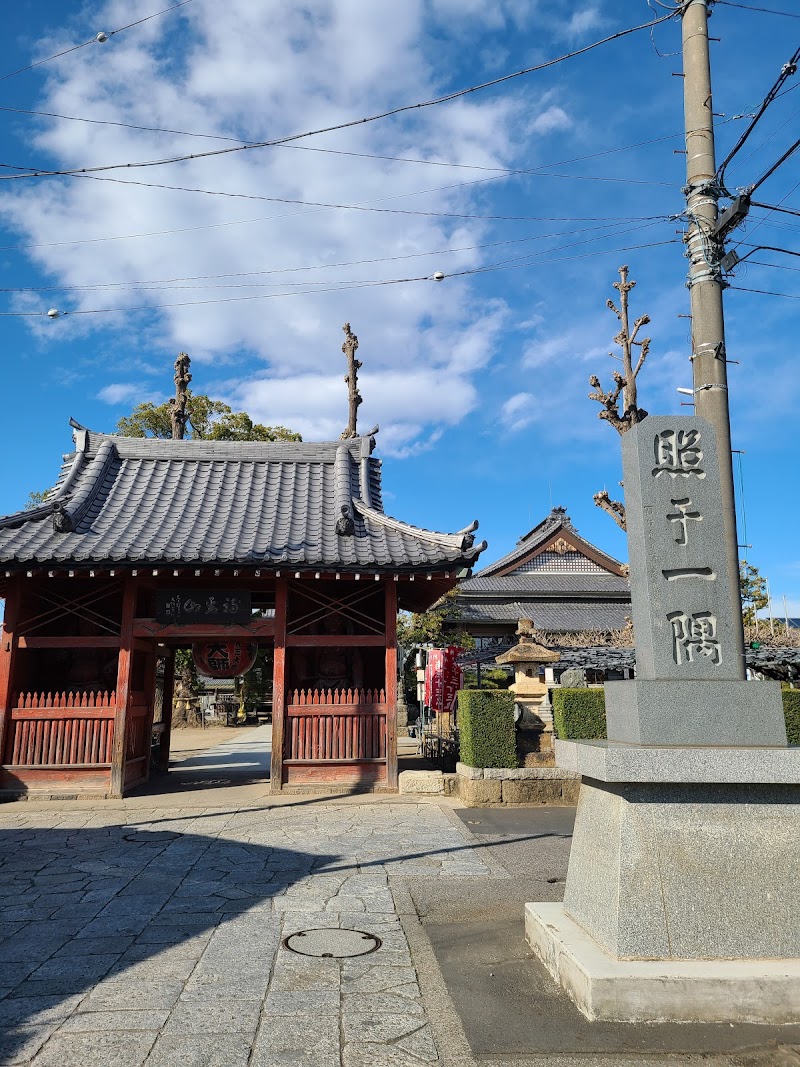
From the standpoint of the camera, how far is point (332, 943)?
4863 millimetres

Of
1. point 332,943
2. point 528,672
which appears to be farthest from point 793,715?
point 332,943

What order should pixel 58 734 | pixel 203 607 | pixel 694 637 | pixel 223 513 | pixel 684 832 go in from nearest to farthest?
pixel 684 832 < pixel 694 637 < pixel 58 734 < pixel 203 607 < pixel 223 513

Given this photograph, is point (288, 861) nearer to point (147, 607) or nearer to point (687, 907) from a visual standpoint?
point (687, 907)

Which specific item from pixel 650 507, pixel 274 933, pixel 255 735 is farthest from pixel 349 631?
pixel 255 735

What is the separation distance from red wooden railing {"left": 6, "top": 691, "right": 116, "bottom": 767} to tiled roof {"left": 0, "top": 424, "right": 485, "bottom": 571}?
253cm

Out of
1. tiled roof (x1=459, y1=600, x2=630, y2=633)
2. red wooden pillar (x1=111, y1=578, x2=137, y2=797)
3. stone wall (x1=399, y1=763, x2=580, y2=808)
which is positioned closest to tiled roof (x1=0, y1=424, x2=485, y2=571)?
red wooden pillar (x1=111, y1=578, x2=137, y2=797)

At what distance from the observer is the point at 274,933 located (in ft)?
16.6

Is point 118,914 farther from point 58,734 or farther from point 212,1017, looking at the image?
point 58,734

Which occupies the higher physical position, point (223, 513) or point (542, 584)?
point (542, 584)

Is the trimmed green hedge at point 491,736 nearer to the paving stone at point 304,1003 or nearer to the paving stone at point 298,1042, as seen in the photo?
the paving stone at point 304,1003

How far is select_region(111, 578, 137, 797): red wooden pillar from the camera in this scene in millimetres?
11289

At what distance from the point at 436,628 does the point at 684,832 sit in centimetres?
2328

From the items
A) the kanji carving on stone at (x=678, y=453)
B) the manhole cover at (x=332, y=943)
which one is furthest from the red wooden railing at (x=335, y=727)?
the kanji carving on stone at (x=678, y=453)

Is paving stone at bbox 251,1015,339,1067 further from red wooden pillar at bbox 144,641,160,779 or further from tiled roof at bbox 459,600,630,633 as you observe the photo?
tiled roof at bbox 459,600,630,633
